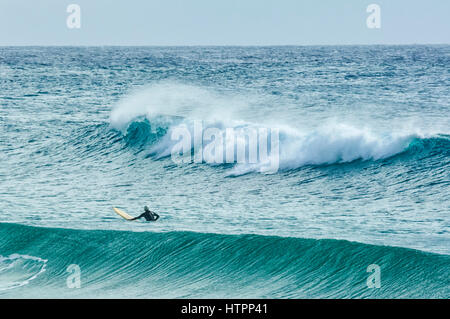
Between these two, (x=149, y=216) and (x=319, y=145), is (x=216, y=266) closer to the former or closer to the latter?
(x=149, y=216)

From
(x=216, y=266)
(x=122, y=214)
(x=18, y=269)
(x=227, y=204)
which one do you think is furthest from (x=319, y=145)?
(x=18, y=269)

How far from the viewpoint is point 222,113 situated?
91.4 feet

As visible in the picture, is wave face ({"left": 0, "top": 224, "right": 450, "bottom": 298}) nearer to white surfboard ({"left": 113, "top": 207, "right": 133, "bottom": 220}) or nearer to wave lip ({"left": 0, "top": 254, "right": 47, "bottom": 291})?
wave lip ({"left": 0, "top": 254, "right": 47, "bottom": 291})

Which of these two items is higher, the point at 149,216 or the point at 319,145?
the point at 319,145

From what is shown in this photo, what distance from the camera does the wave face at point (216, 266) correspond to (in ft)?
32.3

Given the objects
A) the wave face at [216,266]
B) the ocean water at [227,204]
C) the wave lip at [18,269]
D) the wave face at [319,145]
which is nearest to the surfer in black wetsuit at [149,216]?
the ocean water at [227,204]

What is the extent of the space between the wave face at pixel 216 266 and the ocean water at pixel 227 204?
0.02m

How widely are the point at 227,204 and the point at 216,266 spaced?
3.73 m

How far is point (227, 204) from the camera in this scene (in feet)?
48.2

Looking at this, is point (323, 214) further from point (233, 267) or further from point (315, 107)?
point (315, 107)

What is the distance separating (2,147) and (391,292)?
16.3 metres

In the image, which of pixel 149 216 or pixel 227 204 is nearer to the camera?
pixel 149 216

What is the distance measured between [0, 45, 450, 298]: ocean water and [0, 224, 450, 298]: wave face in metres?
0.02
